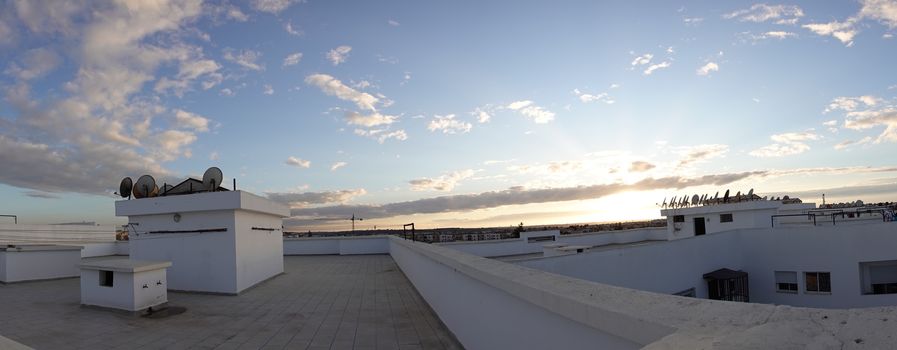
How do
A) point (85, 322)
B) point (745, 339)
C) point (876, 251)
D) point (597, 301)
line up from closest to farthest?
1. point (745, 339)
2. point (597, 301)
3. point (85, 322)
4. point (876, 251)

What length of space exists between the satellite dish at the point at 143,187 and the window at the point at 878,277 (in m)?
28.2

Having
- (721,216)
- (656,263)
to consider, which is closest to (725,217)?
(721,216)

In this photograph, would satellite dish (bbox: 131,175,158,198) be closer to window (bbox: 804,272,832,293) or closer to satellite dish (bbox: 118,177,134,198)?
satellite dish (bbox: 118,177,134,198)

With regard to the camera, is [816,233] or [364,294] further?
[816,233]

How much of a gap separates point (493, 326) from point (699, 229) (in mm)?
33067

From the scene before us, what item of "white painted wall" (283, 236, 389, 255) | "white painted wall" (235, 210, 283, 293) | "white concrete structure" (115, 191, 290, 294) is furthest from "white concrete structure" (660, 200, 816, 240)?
"white concrete structure" (115, 191, 290, 294)

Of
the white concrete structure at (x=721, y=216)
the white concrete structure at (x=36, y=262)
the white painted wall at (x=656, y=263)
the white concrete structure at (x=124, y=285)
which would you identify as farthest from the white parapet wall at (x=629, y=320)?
the white concrete structure at (x=721, y=216)

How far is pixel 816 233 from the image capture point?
22516mm

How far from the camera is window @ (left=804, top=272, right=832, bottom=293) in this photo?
2238cm

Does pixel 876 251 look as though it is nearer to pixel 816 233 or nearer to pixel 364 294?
pixel 816 233

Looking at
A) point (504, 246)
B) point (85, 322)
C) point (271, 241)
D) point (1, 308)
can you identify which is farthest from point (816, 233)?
point (1, 308)

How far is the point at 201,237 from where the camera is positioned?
12883 millimetres

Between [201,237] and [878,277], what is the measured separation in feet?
89.5

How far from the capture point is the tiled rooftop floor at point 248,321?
7.08 meters
